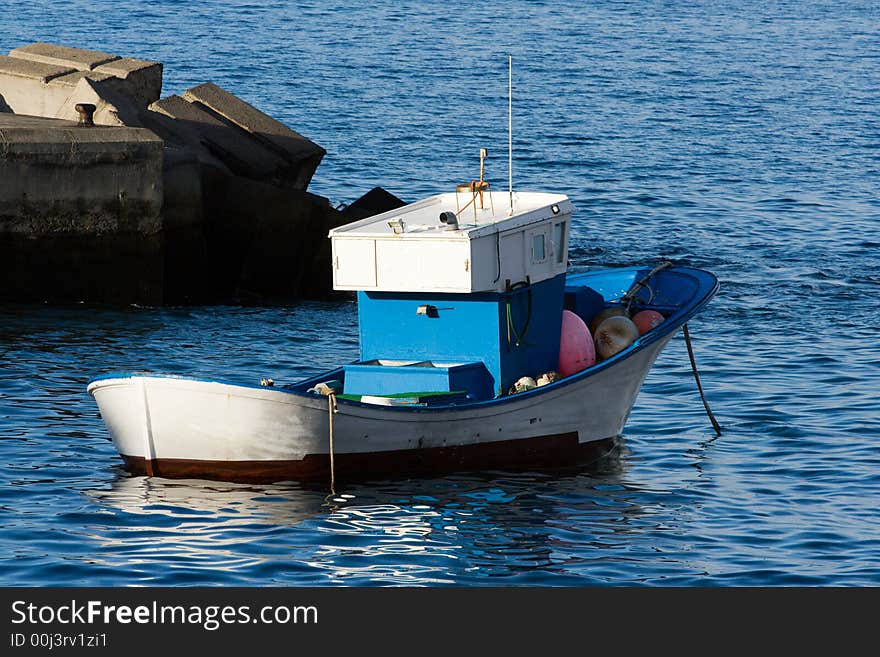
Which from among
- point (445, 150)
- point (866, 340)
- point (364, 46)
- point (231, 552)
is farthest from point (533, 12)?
point (231, 552)

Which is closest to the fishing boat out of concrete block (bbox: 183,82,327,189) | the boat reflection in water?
the boat reflection in water

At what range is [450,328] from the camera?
15.4m

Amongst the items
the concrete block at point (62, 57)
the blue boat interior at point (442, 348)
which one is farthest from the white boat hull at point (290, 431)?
the concrete block at point (62, 57)

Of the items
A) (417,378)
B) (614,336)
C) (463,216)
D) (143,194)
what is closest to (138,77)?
(143,194)

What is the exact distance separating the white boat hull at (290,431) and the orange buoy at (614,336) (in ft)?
4.96

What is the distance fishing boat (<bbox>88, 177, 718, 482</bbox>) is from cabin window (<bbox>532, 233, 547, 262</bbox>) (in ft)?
0.07

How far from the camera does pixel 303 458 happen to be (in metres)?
14.4

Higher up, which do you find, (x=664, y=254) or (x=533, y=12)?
(x=533, y=12)

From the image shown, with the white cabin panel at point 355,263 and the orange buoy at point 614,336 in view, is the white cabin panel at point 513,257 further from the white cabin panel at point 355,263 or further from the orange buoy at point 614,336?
the orange buoy at point 614,336

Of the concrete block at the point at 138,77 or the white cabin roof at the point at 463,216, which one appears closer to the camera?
the white cabin roof at the point at 463,216

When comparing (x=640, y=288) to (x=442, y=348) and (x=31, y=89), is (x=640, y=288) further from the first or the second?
(x=31, y=89)

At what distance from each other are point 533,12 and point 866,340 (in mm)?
46407

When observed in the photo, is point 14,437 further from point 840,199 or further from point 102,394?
point 840,199

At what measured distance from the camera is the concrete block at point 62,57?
25859mm
